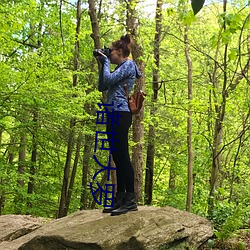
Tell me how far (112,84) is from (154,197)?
12306 millimetres

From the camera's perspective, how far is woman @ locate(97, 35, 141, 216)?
3859mm

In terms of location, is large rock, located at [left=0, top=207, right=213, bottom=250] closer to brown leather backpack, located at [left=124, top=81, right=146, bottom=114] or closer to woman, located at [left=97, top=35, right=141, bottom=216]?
woman, located at [left=97, top=35, right=141, bottom=216]

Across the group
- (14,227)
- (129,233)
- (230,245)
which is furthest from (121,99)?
(14,227)

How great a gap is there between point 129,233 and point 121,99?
140 centimetres

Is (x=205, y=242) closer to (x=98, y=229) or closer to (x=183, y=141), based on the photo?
(x=98, y=229)

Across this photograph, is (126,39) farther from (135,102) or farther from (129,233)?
(129,233)

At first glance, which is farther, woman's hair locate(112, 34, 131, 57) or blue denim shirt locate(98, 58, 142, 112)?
woman's hair locate(112, 34, 131, 57)

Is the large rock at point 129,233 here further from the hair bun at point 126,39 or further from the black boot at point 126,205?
the hair bun at point 126,39

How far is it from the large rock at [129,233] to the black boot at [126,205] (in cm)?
6

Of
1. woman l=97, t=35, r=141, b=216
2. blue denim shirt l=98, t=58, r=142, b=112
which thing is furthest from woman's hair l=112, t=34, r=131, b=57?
blue denim shirt l=98, t=58, r=142, b=112

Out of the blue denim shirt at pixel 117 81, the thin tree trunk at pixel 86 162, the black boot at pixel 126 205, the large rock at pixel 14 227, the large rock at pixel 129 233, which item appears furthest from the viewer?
the thin tree trunk at pixel 86 162

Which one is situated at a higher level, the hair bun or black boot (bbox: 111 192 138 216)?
the hair bun

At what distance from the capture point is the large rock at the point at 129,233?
3.51 m

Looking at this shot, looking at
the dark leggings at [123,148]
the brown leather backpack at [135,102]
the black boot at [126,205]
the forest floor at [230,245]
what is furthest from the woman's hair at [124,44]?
the forest floor at [230,245]
